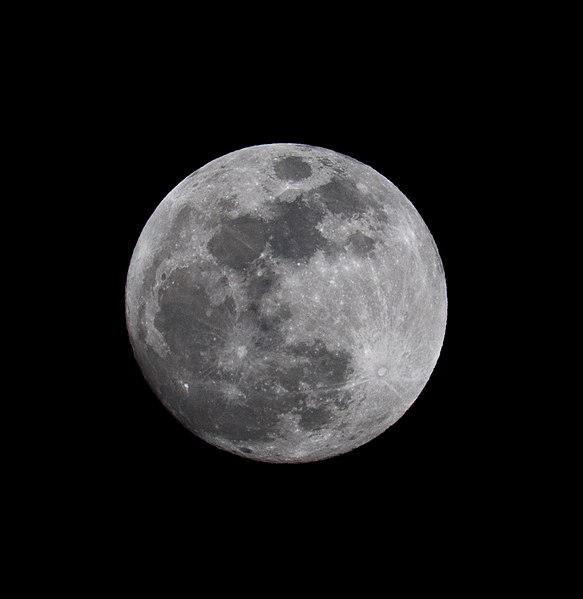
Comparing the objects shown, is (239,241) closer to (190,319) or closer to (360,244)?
(190,319)

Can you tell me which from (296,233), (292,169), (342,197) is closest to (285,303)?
(296,233)

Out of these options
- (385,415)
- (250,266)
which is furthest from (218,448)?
(250,266)

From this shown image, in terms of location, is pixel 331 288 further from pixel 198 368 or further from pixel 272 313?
pixel 198 368

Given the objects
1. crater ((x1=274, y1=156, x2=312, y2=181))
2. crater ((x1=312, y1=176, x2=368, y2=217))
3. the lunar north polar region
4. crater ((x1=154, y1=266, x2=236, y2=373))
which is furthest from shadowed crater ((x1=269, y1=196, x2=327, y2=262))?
crater ((x1=154, y1=266, x2=236, y2=373))

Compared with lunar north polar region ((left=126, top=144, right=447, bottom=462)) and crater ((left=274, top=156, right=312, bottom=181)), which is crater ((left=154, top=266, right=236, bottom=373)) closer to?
lunar north polar region ((left=126, top=144, right=447, bottom=462))

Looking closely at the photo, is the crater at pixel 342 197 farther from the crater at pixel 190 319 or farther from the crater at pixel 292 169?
the crater at pixel 190 319

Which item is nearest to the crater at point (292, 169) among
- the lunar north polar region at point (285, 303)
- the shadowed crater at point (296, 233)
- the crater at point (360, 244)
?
the lunar north polar region at point (285, 303)

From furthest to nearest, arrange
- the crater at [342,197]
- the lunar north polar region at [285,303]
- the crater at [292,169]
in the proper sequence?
the crater at [292,169] < the crater at [342,197] < the lunar north polar region at [285,303]
